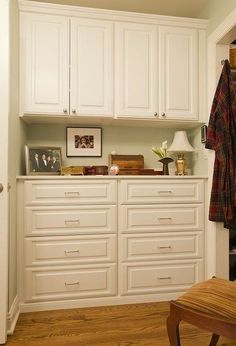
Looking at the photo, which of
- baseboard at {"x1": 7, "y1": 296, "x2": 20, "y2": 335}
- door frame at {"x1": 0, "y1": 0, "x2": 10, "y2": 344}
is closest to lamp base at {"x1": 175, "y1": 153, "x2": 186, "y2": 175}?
door frame at {"x1": 0, "y1": 0, "x2": 10, "y2": 344}

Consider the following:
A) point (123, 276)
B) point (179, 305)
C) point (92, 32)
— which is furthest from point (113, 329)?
point (92, 32)

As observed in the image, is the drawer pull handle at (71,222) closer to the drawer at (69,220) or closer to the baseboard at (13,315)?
the drawer at (69,220)

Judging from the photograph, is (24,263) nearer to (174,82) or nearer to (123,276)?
(123,276)

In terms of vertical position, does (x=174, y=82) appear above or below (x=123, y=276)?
above

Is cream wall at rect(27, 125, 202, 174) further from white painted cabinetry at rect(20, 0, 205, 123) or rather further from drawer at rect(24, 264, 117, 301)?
drawer at rect(24, 264, 117, 301)

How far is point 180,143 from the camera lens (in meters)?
2.64

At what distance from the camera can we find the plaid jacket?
2.20 metres

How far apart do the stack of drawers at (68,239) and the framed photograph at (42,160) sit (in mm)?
232

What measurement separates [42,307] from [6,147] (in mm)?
1295

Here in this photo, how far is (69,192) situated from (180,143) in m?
1.12

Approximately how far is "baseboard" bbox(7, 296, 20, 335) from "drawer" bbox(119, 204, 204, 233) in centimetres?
95

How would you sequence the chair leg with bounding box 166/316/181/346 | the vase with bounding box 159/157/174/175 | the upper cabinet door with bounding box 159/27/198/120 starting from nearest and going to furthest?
the chair leg with bounding box 166/316/181/346, the upper cabinet door with bounding box 159/27/198/120, the vase with bounding box 159/157/174/175

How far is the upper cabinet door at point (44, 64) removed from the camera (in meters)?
2.28

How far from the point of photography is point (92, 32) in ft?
7.80
